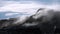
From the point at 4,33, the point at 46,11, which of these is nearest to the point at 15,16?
the point at 4,33

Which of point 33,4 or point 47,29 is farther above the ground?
point 33,4

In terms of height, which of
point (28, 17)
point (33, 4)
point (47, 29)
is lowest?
point (47, 29)

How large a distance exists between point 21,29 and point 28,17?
28cm

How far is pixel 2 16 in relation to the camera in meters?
3.46

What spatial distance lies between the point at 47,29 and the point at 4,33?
889 mm

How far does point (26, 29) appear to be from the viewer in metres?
3.43

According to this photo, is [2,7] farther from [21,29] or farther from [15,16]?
[21,29]

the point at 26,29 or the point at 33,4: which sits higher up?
the point at 33,4

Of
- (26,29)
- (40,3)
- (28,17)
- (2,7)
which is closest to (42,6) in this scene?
(40,3)

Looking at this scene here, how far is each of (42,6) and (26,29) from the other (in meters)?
0.57

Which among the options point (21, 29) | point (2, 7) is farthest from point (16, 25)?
point (2, 7)

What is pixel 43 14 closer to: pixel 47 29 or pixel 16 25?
pixel 47 29

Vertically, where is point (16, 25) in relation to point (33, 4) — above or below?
below

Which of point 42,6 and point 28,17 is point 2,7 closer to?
point 28,17
